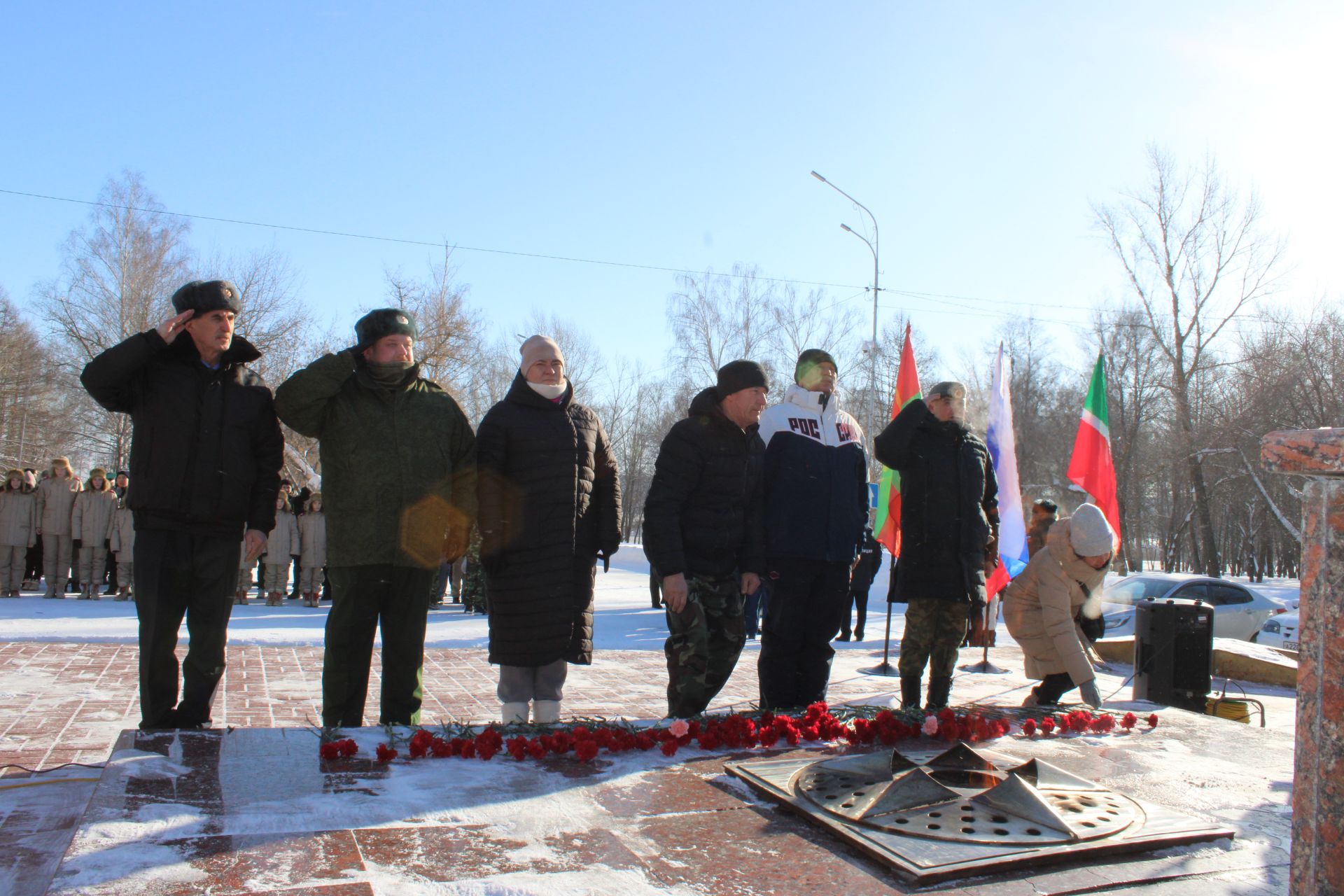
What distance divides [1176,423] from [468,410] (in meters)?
26.8

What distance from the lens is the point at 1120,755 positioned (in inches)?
152

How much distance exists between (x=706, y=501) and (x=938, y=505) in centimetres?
132

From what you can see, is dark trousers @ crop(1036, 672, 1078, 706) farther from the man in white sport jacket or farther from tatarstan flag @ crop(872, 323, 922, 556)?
tatarstan flag @ crop(872, 323, 922, 556)

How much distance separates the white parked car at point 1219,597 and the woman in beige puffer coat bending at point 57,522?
47.7 ft

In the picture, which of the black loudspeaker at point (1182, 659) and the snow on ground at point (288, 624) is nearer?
the black loudspeaker at point (1182, 659)

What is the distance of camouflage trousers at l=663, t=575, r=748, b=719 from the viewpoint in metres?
4.56

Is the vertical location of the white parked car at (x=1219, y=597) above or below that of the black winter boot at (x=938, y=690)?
below

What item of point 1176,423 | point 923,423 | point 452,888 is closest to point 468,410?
point 1176,423

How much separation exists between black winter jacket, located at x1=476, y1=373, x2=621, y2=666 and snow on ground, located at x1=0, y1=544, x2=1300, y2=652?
5.31 m

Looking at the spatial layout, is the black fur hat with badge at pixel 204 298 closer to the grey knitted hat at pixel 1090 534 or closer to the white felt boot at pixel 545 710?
the white felt boot at pixel 545 710

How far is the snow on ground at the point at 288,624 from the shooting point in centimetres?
904

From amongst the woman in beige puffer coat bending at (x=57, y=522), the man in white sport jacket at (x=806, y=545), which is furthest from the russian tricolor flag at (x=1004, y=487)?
the woman in beige puffer coat bending at (x=57, y=522)

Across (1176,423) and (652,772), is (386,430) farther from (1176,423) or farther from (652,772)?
(1176,423)

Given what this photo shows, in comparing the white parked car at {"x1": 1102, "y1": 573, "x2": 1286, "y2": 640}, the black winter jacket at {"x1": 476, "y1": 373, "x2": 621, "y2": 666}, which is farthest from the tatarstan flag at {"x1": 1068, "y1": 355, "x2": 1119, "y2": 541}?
the black winter jacket at {"x1": 476, "y1": 373, "x2": 621, "y2": 666}
